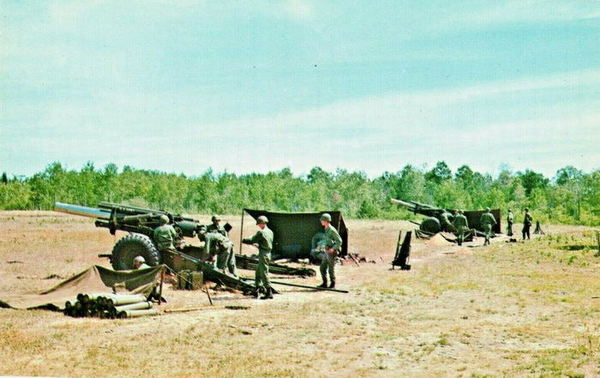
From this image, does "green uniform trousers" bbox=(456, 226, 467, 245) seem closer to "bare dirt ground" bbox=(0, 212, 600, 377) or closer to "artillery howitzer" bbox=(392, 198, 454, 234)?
"artillery howitzer" bbox=(392, 198, 454, 234)

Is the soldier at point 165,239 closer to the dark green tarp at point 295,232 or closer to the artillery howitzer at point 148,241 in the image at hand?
the artillery howitzer at point 148,241

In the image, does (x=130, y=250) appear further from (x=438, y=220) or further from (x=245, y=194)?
(x=245, y=194)

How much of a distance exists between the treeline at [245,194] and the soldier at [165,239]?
116 ft

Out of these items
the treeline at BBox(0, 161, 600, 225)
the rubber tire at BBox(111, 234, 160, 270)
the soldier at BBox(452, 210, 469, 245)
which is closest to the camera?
the rubber tire at BBox(111, 234, 160, 270)

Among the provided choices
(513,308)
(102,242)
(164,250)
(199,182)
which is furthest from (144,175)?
(513,308)

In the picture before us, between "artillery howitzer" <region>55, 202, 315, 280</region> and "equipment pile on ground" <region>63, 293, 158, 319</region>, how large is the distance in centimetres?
288

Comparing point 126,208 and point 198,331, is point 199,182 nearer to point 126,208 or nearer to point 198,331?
point 126,208

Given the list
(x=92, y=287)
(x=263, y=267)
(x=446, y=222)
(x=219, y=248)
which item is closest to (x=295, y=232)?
(x=219, y=248)

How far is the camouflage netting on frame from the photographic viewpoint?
10.5 meters

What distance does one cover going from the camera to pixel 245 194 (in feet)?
220

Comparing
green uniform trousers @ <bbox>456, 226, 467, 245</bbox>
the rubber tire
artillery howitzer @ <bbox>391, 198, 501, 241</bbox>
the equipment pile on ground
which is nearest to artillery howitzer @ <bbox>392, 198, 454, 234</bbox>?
artillery howitzer @ <bbox>391, 198, 501, 241</bbox>

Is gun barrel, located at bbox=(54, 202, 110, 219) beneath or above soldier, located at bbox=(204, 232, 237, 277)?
above

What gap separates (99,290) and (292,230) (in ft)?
26.0

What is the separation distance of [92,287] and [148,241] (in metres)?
2.54
